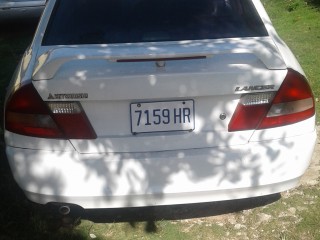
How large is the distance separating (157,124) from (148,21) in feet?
2.79

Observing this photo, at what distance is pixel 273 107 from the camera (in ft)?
9.28

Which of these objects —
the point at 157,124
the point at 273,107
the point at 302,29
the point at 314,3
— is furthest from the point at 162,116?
the point at 314,3

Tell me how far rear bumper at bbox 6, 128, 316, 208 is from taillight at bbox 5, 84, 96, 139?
0.11 m

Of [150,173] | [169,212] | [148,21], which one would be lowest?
[169,212]

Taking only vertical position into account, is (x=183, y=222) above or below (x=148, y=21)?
below

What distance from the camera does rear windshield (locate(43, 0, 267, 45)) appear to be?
3180 mm

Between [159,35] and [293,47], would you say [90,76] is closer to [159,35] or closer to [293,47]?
[159,35]

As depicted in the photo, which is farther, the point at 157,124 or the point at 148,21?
the point at 148,21

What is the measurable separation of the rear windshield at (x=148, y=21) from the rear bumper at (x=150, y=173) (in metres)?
0.77

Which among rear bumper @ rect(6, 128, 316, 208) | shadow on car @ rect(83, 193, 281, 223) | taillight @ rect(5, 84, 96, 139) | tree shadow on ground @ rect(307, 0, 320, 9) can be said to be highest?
taillight @ rect(5, 84, 96, 139)

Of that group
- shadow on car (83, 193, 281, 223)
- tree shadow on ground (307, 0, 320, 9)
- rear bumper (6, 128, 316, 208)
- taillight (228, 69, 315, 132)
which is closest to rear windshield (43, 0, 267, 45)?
taillight (228, 69, 315, 132)

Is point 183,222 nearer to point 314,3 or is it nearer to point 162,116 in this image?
point 162,116

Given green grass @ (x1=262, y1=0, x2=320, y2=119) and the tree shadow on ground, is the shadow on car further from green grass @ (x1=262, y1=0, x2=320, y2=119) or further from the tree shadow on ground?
the tree shadow on ground

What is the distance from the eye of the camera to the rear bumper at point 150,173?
276 cm
